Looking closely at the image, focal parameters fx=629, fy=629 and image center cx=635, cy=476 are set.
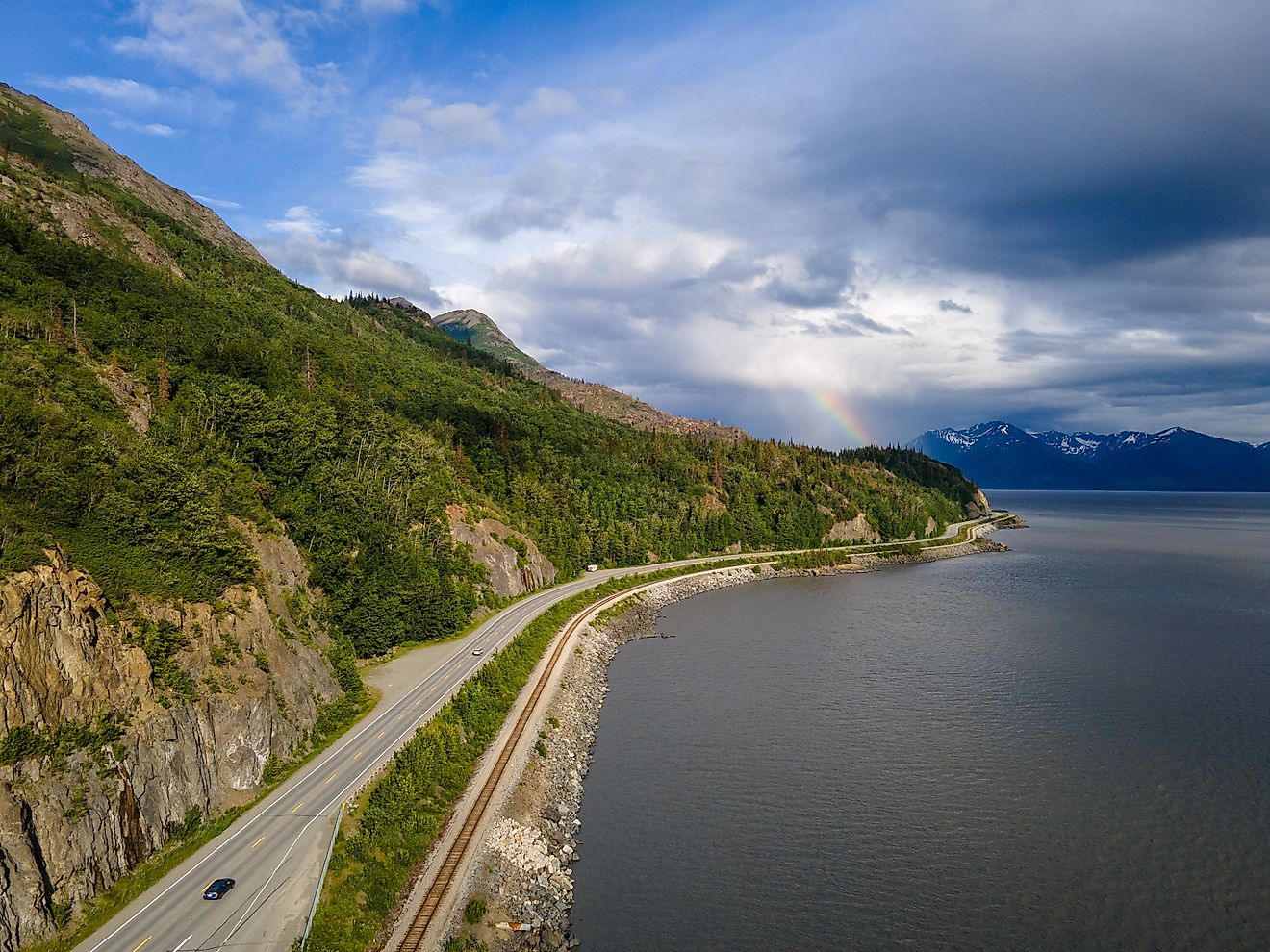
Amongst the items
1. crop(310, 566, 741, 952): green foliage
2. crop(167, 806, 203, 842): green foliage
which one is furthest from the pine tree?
crop(167, 806, 203, 842): green foliage

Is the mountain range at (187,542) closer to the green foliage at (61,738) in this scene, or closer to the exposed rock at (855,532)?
the green foliage at (61,738)

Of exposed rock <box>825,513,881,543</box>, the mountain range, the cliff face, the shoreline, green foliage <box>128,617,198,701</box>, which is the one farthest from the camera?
exposed rock <box>825,513,881,543</box>

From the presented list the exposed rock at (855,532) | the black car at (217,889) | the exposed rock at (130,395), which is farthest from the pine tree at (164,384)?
the exposed rock at (855,532)

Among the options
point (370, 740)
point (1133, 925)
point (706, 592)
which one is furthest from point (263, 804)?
point (706, 592)

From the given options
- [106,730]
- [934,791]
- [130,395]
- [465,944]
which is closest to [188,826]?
[106,730]

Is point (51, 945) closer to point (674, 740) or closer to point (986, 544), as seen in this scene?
point (674, 740)

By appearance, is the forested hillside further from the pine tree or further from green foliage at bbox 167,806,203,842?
green foliage at bbox 167,806,203,842

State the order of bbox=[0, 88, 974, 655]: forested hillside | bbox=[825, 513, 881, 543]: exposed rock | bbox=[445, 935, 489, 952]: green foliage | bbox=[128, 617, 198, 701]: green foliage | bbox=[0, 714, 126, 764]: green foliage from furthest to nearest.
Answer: bbox=[825, 513, 881, 543]: exposed rock
bbox=[0, 88, 974, 655]: forested hillside
bbox=[128, 617, 198, 701]: green foliage
bbox=[445, 935, 489, 952]: green foliage
bbox=[0, 714, 126, 764]: green foliage

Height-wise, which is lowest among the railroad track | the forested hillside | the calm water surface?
the calm water surface
